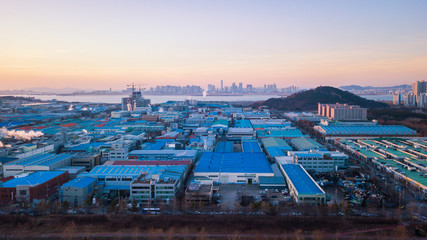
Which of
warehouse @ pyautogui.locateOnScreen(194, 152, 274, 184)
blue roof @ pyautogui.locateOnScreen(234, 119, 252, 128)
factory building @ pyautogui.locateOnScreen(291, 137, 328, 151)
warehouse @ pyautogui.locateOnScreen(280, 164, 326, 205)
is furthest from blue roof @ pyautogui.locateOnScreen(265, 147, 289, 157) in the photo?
blue roof @ pyautogui.locateOnScreen(234, 119, 252, 128)

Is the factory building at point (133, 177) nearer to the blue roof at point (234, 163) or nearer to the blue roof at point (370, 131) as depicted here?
the blue roof at point (234, 163)

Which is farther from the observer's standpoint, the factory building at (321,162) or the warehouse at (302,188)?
the factory building at (321,162)

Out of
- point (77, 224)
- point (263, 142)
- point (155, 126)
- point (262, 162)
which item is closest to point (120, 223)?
point (77, 224)

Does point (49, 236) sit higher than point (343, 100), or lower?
lower

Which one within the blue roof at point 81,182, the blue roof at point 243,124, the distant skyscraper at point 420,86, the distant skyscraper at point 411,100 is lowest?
the blue roof at point 81,182

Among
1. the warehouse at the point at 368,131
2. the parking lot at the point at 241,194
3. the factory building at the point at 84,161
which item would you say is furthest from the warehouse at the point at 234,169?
the warehouse at the point at 368,131

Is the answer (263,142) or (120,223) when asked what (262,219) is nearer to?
(120,223)

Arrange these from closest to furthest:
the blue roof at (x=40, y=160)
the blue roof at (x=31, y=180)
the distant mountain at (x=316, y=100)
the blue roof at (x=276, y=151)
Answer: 1. the blue roof at (x=31, y=180)
2. the blue roof at (x=40, y=160)
3. the blue roof at (x=276, y=151)
4. the distant mountain at (x=316, y=100)
